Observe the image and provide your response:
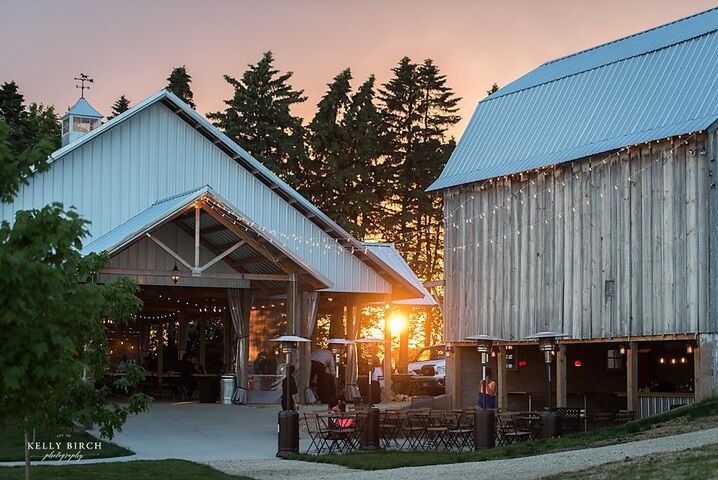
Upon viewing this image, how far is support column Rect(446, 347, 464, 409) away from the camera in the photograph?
36031 millimetres

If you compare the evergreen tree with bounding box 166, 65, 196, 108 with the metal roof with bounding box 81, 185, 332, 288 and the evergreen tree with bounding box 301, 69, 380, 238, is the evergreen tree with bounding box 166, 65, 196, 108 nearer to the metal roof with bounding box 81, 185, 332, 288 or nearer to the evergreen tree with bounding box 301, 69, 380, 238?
the evergreen tree with bounding box 301, 69, 380, 238

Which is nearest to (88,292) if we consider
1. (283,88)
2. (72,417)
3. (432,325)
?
(72,417)

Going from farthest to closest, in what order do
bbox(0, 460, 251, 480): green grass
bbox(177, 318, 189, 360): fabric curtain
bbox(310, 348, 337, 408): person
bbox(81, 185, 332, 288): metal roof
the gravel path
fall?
bbox(177, 318, 189, 360): fabric curtain < bbox(310, 348, 337, 408): person < bbox(81, 185, 332, 288): metal roof < bbox(0, 460, 251, 480): green grass < the gravel path

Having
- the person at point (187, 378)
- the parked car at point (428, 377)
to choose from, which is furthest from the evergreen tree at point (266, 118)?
the person at point (187, 378)

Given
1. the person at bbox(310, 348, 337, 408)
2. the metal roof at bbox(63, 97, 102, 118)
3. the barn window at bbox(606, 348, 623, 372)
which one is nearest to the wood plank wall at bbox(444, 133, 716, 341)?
the barn window at bbox(606, 348, 623, 372)

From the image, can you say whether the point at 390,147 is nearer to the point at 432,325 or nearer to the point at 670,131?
the point at 432,325

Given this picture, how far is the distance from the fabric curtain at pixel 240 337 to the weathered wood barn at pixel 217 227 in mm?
41

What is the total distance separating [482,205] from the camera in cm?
3559

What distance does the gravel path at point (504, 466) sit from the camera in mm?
19453

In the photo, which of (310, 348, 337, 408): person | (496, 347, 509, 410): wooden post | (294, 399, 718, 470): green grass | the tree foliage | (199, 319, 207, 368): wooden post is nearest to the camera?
the tree foliage

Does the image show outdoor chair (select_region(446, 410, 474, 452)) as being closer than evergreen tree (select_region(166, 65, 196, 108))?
Yes

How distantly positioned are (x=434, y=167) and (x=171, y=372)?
2438 centimetres

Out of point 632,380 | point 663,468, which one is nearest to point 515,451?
point 663,468

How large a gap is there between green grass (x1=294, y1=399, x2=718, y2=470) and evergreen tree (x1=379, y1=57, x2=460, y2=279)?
115ft
